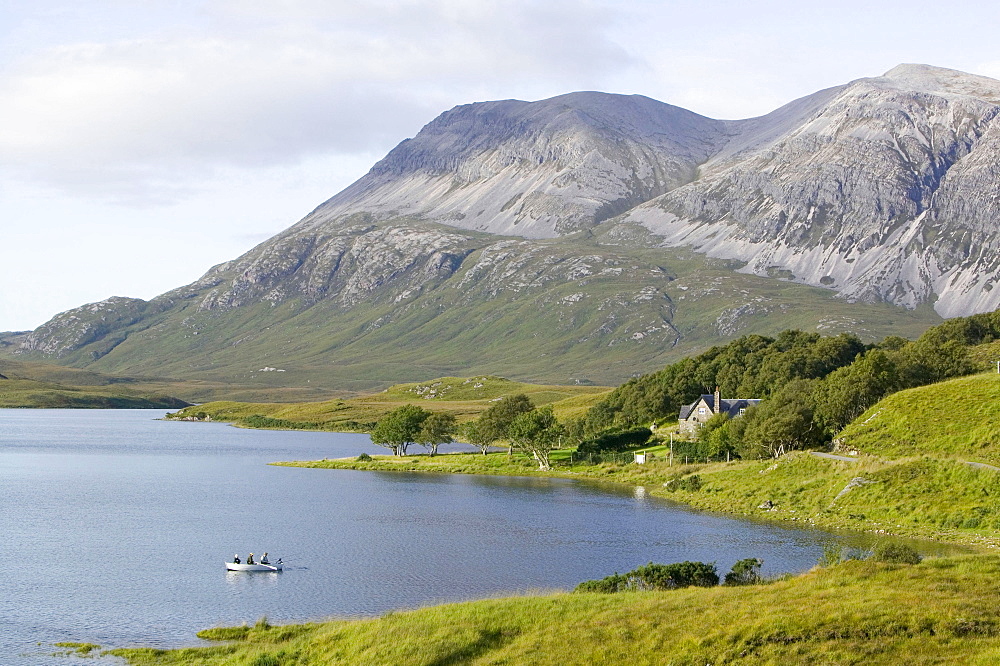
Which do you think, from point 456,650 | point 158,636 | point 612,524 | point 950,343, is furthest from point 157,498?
point 950,343

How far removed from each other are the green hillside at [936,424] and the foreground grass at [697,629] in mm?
38321

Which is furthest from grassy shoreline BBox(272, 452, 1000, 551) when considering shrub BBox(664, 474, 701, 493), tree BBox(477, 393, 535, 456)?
tree BBox(477, 393, 535, 456)

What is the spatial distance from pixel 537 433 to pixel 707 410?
74.4ft

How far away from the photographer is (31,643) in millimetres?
42312

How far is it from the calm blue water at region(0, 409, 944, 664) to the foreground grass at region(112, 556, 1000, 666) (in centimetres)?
758

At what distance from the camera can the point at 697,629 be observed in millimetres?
32375

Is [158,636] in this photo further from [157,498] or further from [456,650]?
[157,498]

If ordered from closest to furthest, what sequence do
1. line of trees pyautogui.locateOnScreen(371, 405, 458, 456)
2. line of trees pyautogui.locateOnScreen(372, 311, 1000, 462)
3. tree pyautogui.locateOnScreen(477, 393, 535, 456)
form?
line of trees pyautogui.locateOnScreen(372, 311, 1000, 462)
tree pyautogui.locateOnScreen(477, 393, 535, 456)
line of trees pyautogui.locateOnScreen(371, 405, 458, 456)

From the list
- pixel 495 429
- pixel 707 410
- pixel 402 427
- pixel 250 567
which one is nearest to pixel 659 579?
pixel 250 567

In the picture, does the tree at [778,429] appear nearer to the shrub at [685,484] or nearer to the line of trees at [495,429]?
the shrub at [685,484]

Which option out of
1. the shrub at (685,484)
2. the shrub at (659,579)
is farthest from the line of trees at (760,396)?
the shrub at (659,579)

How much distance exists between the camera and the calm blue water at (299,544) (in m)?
49.4

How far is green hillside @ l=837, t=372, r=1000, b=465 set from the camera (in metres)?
78.1

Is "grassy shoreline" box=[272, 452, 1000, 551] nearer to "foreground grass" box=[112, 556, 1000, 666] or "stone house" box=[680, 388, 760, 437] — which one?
"stone house" box=[680, 388, 760, 437]
